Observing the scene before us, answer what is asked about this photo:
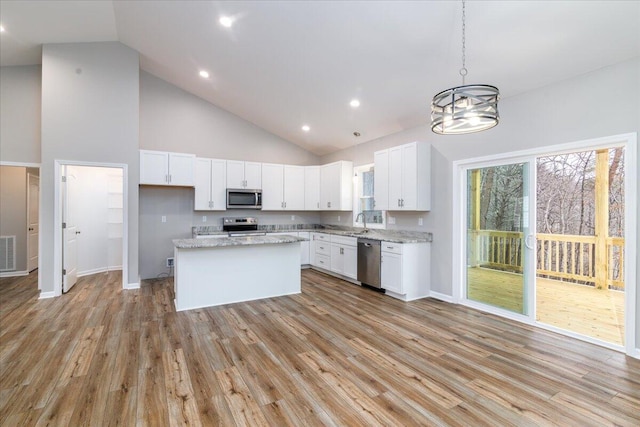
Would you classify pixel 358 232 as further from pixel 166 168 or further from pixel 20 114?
pixel 20 114

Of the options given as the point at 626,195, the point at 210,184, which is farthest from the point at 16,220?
the point at 626,195

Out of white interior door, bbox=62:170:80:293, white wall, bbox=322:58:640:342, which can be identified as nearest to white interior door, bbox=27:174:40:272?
white interior door, bbox=62:170:80:293

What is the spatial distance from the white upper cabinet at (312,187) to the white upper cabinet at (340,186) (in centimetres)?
37

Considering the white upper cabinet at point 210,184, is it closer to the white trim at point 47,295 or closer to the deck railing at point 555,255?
the white trim at point 47,295

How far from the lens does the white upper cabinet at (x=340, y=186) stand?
6.36 metres

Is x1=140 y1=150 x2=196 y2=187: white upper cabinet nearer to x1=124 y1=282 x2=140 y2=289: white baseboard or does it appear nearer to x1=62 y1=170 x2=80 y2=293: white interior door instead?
x1=62 y1=170 x2=80 y2=293: white interior door

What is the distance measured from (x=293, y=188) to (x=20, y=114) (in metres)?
4.81

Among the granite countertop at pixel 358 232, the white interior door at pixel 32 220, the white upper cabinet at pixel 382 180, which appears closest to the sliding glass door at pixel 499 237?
the granite countertop at pixel 358 232

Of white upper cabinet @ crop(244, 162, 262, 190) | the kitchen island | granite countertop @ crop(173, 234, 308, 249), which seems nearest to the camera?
granite countertop @ crop(173, 234, 308, 249)

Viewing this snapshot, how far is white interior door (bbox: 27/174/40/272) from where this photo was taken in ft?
19.4

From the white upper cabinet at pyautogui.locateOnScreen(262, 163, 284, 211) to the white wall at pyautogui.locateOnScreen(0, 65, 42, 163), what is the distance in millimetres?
3808

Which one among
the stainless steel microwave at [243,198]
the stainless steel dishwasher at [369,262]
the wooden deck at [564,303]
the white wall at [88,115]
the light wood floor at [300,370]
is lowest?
the light wood floor at [300,370]

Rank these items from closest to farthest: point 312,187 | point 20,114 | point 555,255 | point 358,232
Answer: point 20,114 → point 555,255 → point 358,232 → point 312,187

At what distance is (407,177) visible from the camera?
4.69m
